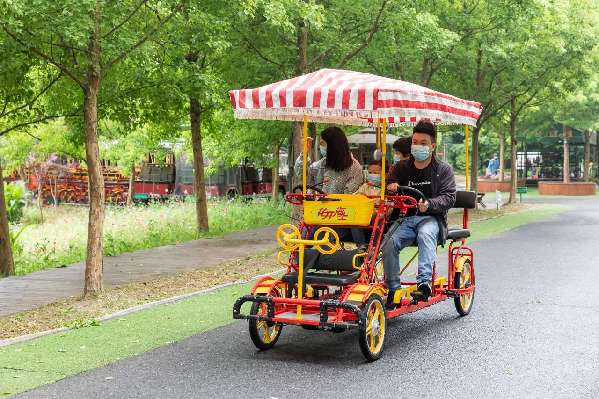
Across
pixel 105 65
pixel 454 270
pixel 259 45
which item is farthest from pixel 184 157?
pixel 454 270

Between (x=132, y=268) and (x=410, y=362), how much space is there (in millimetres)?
7693

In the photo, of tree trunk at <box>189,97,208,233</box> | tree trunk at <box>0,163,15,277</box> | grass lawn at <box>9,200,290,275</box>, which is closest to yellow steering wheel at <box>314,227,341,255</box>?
grass lawn at <box>9,200,290,275</box>

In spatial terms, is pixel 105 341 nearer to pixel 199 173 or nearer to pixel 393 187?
pixel 393 187

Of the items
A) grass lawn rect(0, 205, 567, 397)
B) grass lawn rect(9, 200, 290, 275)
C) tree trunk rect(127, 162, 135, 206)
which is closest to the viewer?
grass lawn rect(0, 205, 567, 397)

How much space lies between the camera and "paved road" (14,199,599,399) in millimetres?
6734

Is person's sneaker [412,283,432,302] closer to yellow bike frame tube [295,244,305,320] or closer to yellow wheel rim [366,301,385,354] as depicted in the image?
yellow wheel rim [366,301,385,354]

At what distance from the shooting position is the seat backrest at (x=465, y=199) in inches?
386

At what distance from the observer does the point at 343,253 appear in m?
8.34

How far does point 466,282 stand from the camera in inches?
399

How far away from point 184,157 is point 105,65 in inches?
1049

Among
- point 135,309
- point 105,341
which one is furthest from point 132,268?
point 105,341

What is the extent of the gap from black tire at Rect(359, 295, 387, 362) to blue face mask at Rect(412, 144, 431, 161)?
1.80m

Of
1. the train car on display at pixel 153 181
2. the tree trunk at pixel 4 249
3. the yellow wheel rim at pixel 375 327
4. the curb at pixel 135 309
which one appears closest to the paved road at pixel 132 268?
the tree trunk at pixel 4 249

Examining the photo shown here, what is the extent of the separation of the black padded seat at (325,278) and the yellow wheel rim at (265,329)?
362 millimetres
